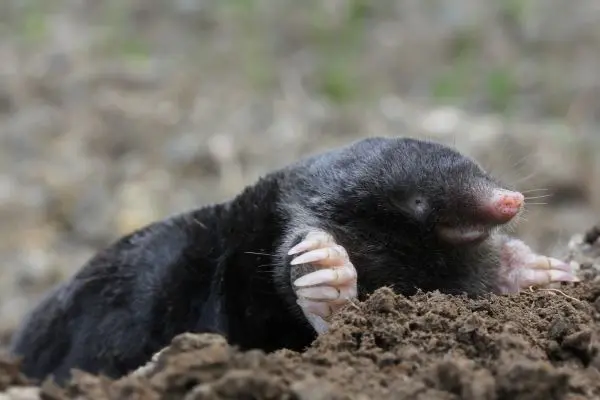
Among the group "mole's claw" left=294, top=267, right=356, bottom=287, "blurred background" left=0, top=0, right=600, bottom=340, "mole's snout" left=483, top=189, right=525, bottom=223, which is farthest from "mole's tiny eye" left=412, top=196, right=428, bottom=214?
"blurred background" left=0, top=0, right=600, bottom=340

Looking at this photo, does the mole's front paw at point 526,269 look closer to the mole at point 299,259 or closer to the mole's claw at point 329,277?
the mole at point 299,259

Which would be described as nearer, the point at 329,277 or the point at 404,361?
the point at 404,361

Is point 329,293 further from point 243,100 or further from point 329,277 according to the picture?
point 243,100

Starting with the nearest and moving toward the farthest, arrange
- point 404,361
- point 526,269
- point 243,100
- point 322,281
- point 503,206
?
point 404,361 → point 322,281 → point 503,206 → point 526,269 → point 243,100

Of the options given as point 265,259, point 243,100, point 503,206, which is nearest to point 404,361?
point 503,206

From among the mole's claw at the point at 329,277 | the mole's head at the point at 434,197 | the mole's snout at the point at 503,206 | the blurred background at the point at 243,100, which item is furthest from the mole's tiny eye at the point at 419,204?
the blurred background at the point at 243,100

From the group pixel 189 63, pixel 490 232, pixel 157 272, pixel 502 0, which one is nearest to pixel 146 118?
pixel 189 63

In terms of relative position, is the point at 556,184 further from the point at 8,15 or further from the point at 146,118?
the point at 8,15

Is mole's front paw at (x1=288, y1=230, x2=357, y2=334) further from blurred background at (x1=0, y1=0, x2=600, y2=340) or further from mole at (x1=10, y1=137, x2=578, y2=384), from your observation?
blurred background at (x1=0, y1=0, x2=600, y2=340)
